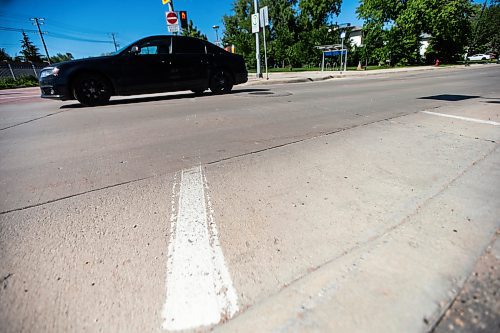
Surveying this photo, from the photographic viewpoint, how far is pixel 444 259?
1528mm

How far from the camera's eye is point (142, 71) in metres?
Answer: 7.31

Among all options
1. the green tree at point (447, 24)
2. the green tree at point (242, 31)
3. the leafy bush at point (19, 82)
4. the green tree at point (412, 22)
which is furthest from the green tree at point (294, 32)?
the leafy bush at point (19, 82)

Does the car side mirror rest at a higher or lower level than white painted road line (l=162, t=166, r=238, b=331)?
higher

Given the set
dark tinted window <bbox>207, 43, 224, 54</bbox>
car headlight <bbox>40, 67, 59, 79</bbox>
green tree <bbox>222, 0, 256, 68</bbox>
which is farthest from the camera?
green tree <bbox>222, 0, 256, 68</bbox>

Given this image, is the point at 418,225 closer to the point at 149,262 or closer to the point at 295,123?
the point at 149,262

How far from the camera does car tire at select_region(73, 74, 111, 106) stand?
268 inches

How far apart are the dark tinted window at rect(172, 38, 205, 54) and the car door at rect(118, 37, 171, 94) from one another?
8.3 inches

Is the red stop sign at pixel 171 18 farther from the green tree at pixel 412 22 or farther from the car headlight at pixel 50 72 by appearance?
the green tree at pixel 412 22

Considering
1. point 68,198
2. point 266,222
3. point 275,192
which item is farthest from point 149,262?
point 68,198

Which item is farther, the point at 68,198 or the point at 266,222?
the point at 68,198

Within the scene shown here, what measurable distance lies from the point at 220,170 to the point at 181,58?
6160mm

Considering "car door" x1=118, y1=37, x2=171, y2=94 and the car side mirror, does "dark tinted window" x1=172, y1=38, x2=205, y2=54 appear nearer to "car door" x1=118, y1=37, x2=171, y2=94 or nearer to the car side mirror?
"car door" x1=118, y1=37, x2=171, y2=94

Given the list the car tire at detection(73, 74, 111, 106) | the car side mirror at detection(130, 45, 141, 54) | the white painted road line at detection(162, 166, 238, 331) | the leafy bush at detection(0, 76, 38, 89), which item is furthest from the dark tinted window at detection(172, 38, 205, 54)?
the leafy bush at detection(0, 76, 38, 89)

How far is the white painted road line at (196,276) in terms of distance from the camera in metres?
1.25
